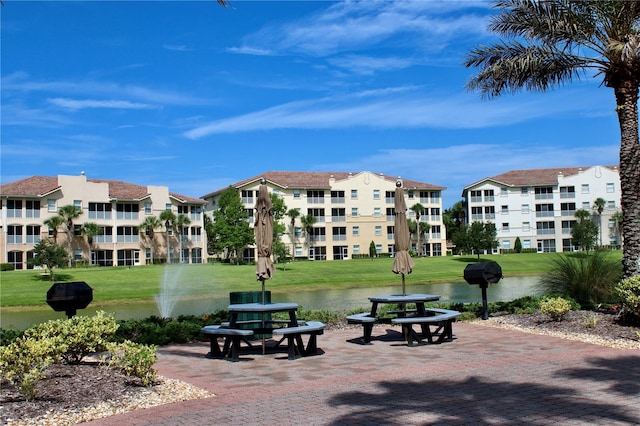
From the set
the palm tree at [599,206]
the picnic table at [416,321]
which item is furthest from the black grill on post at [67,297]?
the palm tree at [599,206]

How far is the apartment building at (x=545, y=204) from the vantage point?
280ft

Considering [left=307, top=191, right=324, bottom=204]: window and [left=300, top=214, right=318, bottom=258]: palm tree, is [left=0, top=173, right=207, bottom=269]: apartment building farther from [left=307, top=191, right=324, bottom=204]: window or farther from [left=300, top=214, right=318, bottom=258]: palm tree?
[left=307, top=191, right=324, bottom=204]: window

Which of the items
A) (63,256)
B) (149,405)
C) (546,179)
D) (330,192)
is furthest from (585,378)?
(546,179)

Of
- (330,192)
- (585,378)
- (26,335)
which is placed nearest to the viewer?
(585,378)

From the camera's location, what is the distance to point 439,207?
3317 inches

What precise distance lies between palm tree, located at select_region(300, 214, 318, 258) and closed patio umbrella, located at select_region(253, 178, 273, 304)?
208ft

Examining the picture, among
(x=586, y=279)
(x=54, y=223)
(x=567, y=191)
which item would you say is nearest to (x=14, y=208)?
(x=54, y=223)

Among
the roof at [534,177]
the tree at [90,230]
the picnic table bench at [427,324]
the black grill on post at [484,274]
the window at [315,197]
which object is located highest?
the roof at [534,177]

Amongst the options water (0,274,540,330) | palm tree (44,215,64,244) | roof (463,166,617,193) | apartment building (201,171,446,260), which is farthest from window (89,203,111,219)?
roof (463,166,617,193)

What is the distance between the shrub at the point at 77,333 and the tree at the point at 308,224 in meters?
66.5

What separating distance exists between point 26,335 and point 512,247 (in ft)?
274

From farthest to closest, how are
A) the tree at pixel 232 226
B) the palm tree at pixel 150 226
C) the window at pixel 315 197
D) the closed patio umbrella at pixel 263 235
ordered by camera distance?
the window at pixel 315 197
the palm tree at pixel 150 226
the tree at pixel 232 226
the closed patio umbrella at pixel 263 235

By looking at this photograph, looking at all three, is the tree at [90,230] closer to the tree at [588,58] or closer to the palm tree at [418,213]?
the palm tree at [418,213]

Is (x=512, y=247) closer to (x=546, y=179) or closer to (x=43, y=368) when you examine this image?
(x=546, y=179)
